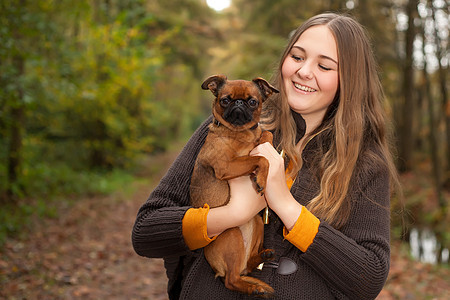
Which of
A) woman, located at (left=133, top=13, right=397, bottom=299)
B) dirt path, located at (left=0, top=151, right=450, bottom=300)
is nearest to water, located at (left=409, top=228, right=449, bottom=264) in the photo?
dirt path, located at (left=0, top=151, right=450, bottom=300)

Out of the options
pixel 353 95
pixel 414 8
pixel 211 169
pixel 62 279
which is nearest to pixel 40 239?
pixel 62 279

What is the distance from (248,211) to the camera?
245 cm

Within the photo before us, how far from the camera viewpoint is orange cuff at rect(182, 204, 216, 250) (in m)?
2.34

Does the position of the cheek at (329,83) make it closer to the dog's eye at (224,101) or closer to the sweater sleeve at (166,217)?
the dog's eye at (224,101)

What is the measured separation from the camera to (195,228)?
2342mm

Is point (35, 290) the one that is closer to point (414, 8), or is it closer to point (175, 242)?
point (175, 242)

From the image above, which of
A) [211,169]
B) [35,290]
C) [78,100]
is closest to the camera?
[211,169]

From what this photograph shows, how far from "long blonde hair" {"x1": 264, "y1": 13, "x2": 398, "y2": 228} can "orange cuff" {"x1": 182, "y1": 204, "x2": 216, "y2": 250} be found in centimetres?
70

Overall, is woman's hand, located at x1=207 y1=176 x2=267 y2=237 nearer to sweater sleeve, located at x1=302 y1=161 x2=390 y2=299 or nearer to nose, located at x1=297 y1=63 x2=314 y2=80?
sweater sleeve, located at x1=302 y1=161 x2=390 y2=299

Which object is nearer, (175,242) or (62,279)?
(175,242)

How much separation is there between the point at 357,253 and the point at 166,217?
3.65ft

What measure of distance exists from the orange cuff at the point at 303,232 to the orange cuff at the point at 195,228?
19.2 inches

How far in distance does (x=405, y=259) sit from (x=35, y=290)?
25.2ft

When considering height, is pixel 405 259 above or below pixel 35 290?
below
